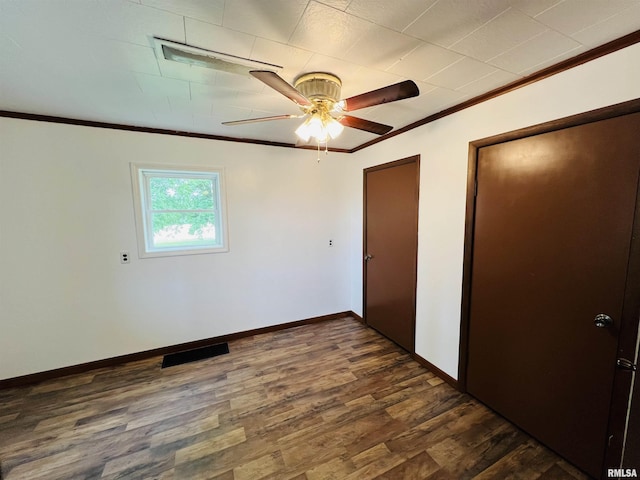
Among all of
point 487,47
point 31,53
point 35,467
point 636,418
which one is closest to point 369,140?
point 487,47

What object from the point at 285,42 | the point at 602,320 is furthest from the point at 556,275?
the point at 285,42

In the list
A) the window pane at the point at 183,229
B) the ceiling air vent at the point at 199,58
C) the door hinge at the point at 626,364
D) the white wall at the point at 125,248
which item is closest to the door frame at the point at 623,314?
the door hinge at the point at 626,364

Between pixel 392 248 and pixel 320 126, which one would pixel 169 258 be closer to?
pixel 320 126

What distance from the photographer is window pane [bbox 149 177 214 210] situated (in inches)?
107

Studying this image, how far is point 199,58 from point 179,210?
1949mm

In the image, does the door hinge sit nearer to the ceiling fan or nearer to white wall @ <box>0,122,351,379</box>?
the ceiling fan

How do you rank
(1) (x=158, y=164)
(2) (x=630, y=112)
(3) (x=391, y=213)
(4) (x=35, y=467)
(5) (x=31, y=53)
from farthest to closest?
(3) (x=391, y=213)
(1) (x=158, y=164)
(4) (x=35, y=467)
(5) (x=31, y=53)
(2) (x=630, y=112)

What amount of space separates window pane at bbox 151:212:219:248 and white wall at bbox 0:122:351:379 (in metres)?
0.21

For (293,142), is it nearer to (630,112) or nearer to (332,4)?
(332,4)

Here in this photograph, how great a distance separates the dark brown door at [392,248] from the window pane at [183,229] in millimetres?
1940

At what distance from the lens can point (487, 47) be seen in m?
1.34

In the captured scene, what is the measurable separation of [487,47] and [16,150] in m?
3.54

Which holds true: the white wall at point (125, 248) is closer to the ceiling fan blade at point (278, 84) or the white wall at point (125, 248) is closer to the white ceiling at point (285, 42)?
the white ceiling at point (285, 42)

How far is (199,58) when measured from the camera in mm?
1217
